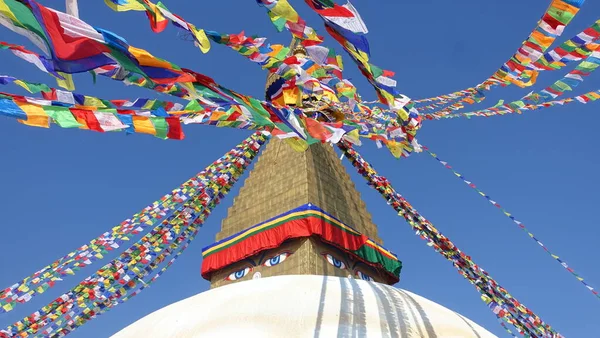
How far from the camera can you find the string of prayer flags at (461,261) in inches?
357

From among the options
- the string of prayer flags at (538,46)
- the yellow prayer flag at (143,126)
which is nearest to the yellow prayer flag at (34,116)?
the yellow prayer flag at (143,126)

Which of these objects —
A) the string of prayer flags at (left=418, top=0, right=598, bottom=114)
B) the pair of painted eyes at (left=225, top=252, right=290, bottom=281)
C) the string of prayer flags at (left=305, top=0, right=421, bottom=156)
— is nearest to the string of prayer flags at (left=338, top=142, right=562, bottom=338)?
the pair of painted eyes at (left=225, top=252, right=290, bottom=281)

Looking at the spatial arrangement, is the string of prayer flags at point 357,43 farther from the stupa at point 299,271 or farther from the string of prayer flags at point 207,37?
the stupa at point 299,271

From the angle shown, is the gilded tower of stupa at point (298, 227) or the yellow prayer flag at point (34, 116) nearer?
the yellow prayer flag at point (34, 116)

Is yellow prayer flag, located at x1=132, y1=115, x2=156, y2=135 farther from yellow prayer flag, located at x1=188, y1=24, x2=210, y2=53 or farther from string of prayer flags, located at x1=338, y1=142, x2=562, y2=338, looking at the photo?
string of prayer flags, located at x1=338, y1=142, x2=562, y2=338

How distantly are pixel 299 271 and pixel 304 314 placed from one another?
3.84 meters

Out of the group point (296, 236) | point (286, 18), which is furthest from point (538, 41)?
point (296, 236)

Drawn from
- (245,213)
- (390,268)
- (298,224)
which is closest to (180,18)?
(298,224)

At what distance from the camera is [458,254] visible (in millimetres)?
9891

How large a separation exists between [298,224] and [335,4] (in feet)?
18.3

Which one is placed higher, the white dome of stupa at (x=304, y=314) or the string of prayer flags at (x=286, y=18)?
the string of prayer flags at (x=286, y=18)

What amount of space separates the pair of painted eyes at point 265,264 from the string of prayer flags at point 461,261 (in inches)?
114

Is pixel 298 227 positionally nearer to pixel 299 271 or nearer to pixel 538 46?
pixel 299 271

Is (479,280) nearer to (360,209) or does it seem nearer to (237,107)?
(360,209)
